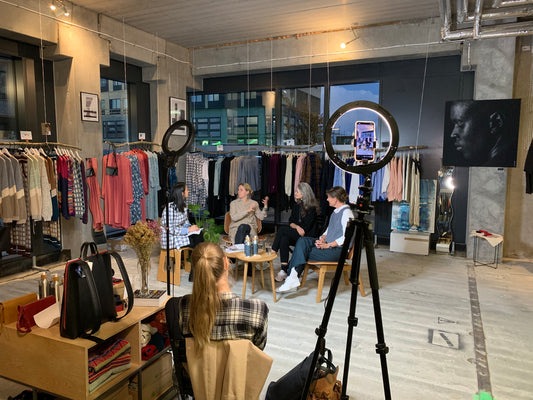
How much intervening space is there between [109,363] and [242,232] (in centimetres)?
302

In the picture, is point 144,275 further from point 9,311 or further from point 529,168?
point 529,168

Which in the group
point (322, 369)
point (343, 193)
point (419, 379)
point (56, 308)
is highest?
point (343, 193)

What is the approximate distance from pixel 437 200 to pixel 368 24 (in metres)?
2.83

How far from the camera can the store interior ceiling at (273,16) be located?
500cm

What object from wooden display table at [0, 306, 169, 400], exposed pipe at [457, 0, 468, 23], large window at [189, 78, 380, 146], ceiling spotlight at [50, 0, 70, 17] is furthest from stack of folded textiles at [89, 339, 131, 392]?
large window at [189, 78, 380, 146]

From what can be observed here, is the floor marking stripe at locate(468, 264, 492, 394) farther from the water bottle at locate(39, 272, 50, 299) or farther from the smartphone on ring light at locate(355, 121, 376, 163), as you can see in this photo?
the water bottle at locate(39, 272, 50, 299)

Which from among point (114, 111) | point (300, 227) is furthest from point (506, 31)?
point (114, 111)

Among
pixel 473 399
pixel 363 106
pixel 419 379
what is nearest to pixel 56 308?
pixel 363 106

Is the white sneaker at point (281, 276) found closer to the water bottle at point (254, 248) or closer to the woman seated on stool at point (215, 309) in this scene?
the water bottle at point (254, 248)

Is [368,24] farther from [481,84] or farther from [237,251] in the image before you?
[237,251]

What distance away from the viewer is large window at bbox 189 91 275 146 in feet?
24.5

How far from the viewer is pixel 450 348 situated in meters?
3.03

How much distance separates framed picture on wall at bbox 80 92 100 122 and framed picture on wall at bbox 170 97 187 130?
1.70 metres

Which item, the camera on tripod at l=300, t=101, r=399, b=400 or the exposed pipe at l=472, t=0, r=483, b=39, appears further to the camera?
the exposed pipe at l=472, t=0, r=483, b=39
